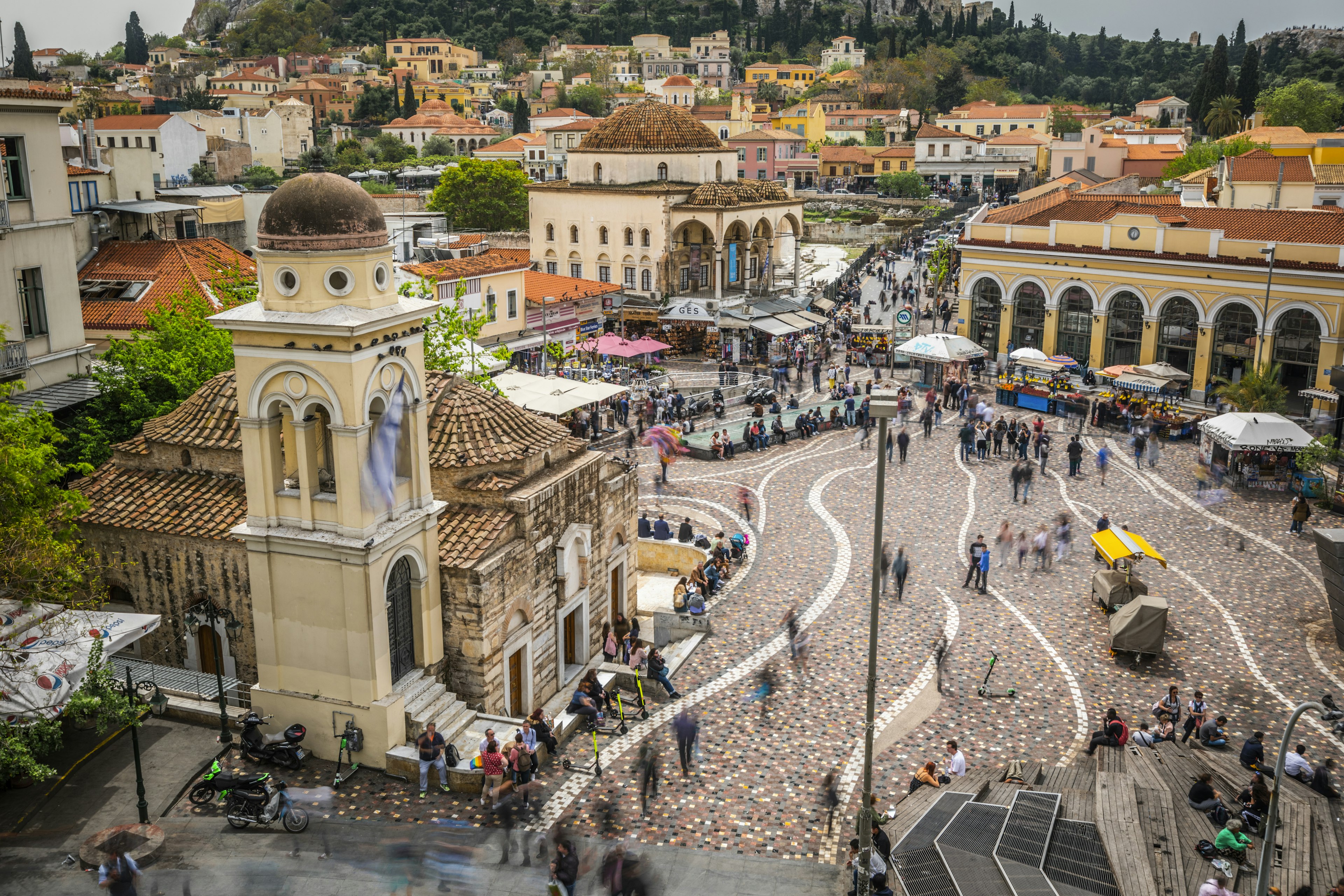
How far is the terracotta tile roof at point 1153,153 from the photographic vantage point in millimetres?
83938

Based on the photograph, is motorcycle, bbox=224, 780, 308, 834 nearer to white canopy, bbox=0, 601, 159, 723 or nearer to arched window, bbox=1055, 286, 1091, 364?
white canopy, bbox=0, 601, 159, 723

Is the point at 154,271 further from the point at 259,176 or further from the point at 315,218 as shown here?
the point at 259,176

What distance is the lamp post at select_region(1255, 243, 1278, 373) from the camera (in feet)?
115

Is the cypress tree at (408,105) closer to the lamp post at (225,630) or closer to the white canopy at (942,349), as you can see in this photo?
the white canopy at (942,349)

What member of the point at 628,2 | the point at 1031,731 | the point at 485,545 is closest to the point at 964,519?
the point at 1031,731

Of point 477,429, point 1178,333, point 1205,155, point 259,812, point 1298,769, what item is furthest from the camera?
point 1205,155

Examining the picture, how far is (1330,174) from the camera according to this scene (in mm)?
50969

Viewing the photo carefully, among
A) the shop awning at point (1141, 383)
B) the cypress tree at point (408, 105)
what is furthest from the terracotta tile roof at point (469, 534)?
the cypress tree at point (408, 105)

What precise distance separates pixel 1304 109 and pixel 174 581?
89.1m

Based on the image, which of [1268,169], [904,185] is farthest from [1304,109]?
[1268,169]

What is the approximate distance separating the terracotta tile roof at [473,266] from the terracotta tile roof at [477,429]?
16.6 m

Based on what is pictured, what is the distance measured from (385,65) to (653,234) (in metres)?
123

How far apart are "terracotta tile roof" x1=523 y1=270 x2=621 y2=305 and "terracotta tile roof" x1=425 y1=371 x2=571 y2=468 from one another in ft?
81.0

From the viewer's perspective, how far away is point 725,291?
51.2 meters
